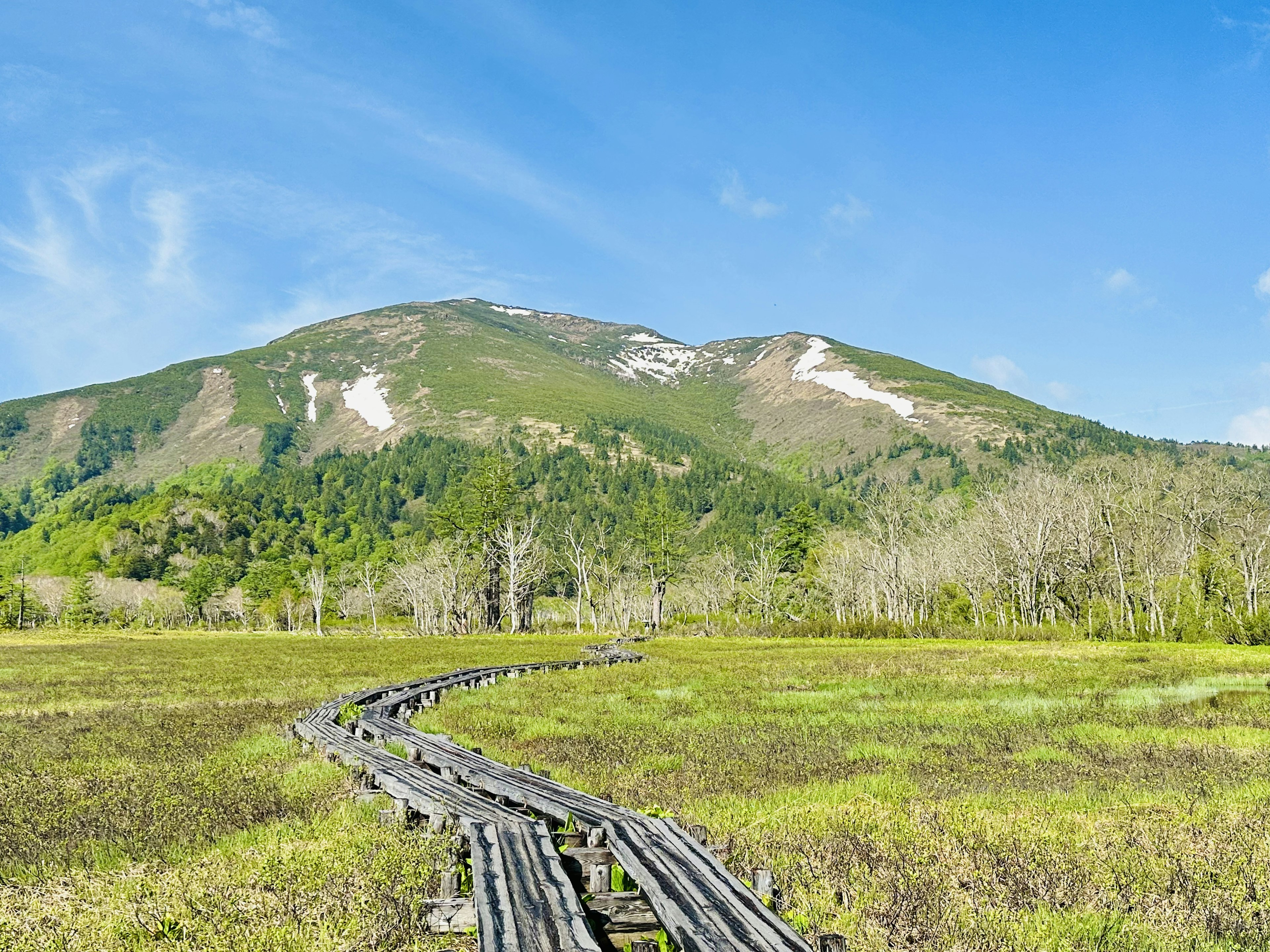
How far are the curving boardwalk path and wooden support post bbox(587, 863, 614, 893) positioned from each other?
42mm

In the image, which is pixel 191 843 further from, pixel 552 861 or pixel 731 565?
pixel 731 565

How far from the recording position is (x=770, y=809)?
1062 cm

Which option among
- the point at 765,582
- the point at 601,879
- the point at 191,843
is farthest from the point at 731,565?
the point at 601,879

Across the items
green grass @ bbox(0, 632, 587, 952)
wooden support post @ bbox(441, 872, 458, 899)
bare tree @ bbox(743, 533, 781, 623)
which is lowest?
bare tree @ bbox(743, 533, 781, 623)

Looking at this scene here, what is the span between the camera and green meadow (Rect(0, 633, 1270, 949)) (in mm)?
6746

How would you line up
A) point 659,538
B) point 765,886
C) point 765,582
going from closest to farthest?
point 765,886 → point 765,582 → point 659,538

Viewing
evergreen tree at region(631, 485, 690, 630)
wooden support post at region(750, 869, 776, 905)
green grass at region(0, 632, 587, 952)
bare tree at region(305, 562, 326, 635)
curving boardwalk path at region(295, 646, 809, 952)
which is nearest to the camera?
curving boardwalk path at region(295, 646, 809, 952)

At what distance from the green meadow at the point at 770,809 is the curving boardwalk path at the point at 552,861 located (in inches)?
23.4

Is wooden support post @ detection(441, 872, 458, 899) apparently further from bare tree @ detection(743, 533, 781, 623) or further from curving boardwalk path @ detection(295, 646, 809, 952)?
bare tree @ detection(743, 533, 781, 623)

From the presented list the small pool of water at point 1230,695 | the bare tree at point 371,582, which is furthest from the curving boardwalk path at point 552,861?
the bare tree at point 371,582

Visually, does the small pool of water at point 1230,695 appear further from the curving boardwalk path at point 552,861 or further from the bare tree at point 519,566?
the bare tree at point 519,566

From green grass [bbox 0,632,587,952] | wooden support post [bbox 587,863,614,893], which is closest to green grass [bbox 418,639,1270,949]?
wooden support post [bbox 587,863,614,893]

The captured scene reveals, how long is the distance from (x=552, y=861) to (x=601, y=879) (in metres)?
0.67

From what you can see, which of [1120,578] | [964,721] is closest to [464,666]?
[964,721]
